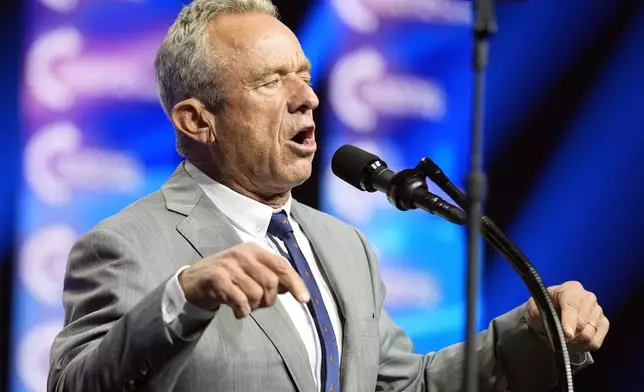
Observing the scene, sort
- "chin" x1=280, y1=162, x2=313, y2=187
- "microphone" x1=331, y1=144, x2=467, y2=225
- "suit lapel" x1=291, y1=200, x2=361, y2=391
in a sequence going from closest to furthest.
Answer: "microphone" x1=331, y1=144, x2=467, y2=225
"suit lapel" x1=291, y1=200, x2=361, y2=391
"chin" x1=280, y1=162, x2=313, y2=187

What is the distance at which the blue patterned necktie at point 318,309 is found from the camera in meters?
2.03

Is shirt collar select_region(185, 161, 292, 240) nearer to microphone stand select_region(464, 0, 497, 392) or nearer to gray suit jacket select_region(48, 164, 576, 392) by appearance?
gray suit jacket select_region(48, 164, 576, 392)

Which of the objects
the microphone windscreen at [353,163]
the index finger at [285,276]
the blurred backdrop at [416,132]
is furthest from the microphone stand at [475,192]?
the blurred backdrop at [416,132]

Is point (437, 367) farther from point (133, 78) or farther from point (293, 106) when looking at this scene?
point (133, 78)

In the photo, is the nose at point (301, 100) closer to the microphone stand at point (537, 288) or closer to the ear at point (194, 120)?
the ear at point (194, 120)

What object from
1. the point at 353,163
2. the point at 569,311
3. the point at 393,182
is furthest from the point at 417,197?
the point at 569,311

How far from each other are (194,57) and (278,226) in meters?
0.44

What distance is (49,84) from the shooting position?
279 centimetres

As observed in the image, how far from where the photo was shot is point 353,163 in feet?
6.11

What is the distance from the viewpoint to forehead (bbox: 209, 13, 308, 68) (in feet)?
7.35

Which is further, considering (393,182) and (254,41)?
(254,41)

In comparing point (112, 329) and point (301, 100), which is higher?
point (301, 100)

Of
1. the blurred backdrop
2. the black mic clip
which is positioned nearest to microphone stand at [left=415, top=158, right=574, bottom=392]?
the black mic clip

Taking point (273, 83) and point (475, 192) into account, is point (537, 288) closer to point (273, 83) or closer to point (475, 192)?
point (475, 192)
